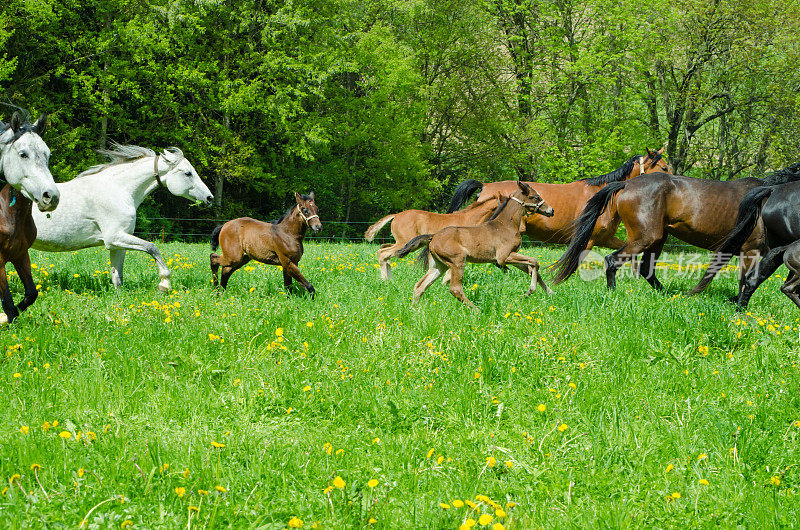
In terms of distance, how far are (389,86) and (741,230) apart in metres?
23.8

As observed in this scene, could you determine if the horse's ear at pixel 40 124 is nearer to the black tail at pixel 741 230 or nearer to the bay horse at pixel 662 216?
the bay horse at pixel 662 216

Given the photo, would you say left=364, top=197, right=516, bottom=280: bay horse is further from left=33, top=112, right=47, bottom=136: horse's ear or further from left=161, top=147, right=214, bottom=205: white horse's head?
left=33, top=112, right=47, bottom=136: horse's ear

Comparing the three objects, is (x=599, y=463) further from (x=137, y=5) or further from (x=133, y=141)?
(x=137, y=5)

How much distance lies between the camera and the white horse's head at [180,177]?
936cm

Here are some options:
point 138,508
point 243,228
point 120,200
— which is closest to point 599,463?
point 138,508

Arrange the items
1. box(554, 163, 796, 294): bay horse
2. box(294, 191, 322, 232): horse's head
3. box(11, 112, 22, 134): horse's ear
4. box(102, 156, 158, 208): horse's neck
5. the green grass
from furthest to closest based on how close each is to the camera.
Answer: box(102, 156, 158, 208): horse's neck
box(554, 163, 796, 294): bay horse
box(294, 191, 322, 232): horse's head
box(11, 112, 22, 134): horse's ear
the green grass

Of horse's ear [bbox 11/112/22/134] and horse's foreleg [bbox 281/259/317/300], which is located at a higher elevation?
horse's ear [bbox 11/112/22/134]

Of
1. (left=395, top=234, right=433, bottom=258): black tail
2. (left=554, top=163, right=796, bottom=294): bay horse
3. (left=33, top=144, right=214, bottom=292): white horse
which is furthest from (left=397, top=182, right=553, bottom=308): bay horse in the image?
(left=33, top=144, right=214, bottom=292): white horse

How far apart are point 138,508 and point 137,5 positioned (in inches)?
1120

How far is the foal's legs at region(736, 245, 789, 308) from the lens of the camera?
7.35 m

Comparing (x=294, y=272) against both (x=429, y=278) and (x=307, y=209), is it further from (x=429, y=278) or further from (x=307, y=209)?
(x=429, y=278)

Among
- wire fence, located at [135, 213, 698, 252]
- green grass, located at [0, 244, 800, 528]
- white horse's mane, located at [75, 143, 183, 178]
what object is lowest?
wire fence, located at [135, 213, 698, 252]

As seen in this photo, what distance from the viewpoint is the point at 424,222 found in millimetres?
10852

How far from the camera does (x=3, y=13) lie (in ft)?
72.4
